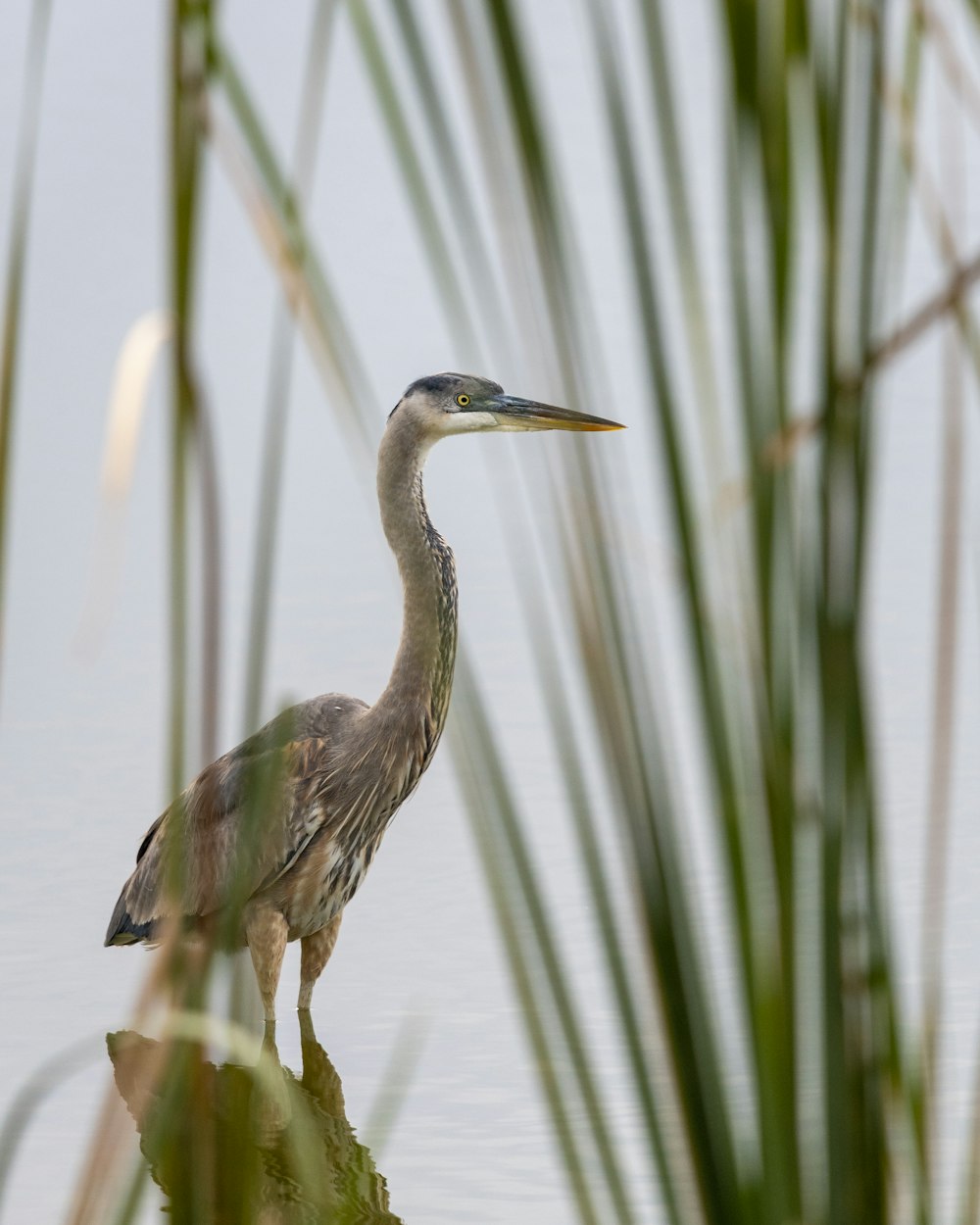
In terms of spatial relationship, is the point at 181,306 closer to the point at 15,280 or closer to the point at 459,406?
the point at 15,280

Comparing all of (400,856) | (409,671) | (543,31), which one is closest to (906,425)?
(400,856)

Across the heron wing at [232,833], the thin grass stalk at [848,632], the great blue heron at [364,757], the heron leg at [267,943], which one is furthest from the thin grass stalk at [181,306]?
the heron leg at [267,943]

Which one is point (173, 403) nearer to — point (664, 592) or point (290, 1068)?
point (290, 1068)

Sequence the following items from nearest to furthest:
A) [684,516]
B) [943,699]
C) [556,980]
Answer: [684,516], [556,980], [943,699]

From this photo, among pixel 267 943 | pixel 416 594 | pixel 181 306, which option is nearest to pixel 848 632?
pixel 181 306

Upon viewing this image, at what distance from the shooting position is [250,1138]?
915 mm

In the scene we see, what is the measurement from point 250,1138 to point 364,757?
3.27 meters

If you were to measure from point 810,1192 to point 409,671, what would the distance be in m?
3.33

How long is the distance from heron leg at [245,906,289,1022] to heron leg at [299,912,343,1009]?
0.22ft

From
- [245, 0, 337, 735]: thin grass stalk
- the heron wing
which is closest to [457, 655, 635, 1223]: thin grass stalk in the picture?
[245, 0, 337, 735]: thin grass stalk

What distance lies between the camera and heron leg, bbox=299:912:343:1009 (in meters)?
4.24

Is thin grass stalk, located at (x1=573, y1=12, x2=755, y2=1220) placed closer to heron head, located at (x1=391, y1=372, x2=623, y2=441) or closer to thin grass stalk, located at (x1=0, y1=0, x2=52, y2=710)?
thin grass stalk, located at (x1=0, y1=0, x2=52, y2=710)

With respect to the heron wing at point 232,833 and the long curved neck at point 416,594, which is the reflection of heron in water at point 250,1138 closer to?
the heron wing at point 232,833

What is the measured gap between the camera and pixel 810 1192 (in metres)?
0.89
